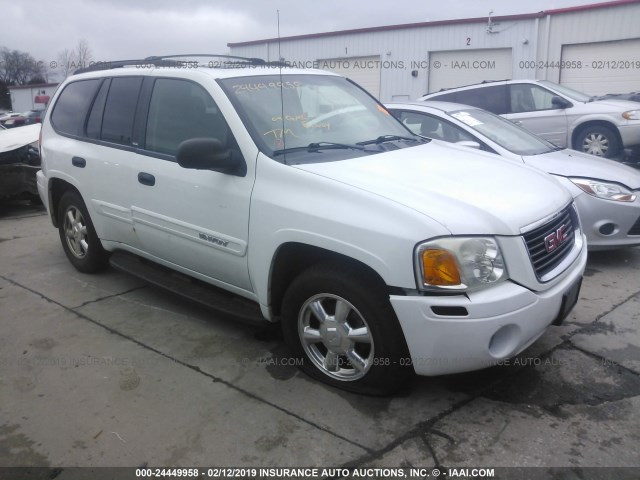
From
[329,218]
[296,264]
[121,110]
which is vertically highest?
[121,110]

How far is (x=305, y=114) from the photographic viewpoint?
378 cm

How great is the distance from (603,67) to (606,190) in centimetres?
1297

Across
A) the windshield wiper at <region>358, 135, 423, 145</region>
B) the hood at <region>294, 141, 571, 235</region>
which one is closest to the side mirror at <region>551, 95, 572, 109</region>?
the windshield wiper at <region>358, 135, 423, 145</region>

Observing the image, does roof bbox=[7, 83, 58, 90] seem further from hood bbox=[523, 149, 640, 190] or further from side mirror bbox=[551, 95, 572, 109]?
hood bbox=[523, 149, 640, 190]

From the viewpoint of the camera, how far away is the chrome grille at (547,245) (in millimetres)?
2936

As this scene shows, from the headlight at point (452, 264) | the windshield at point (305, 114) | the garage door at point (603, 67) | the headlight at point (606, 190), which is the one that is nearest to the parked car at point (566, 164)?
the headlight at point (606, 190)

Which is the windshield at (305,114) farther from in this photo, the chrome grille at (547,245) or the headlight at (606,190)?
the headlight at (606,190)

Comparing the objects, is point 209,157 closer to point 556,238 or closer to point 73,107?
point 556,238

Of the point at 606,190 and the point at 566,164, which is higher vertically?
the point at 566,164

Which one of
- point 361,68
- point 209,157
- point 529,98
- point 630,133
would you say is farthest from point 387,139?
point 361,68

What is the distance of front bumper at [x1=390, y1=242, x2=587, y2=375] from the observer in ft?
8.85

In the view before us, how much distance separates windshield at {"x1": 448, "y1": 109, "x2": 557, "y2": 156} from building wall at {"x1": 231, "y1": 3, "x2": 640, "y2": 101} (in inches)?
465

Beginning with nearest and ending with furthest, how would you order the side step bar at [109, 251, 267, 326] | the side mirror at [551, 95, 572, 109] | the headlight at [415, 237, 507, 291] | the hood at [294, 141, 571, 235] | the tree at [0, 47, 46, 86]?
the headlight at [415, 237, 507, 291] < the hood at [294, 141, 571, 235] < the side step bar at [109, 251, 267, 326] < the side mirror at [551, 95, 572, 109] < the tree at [0, 47, 46, 86]

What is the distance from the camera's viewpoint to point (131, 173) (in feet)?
13.6
